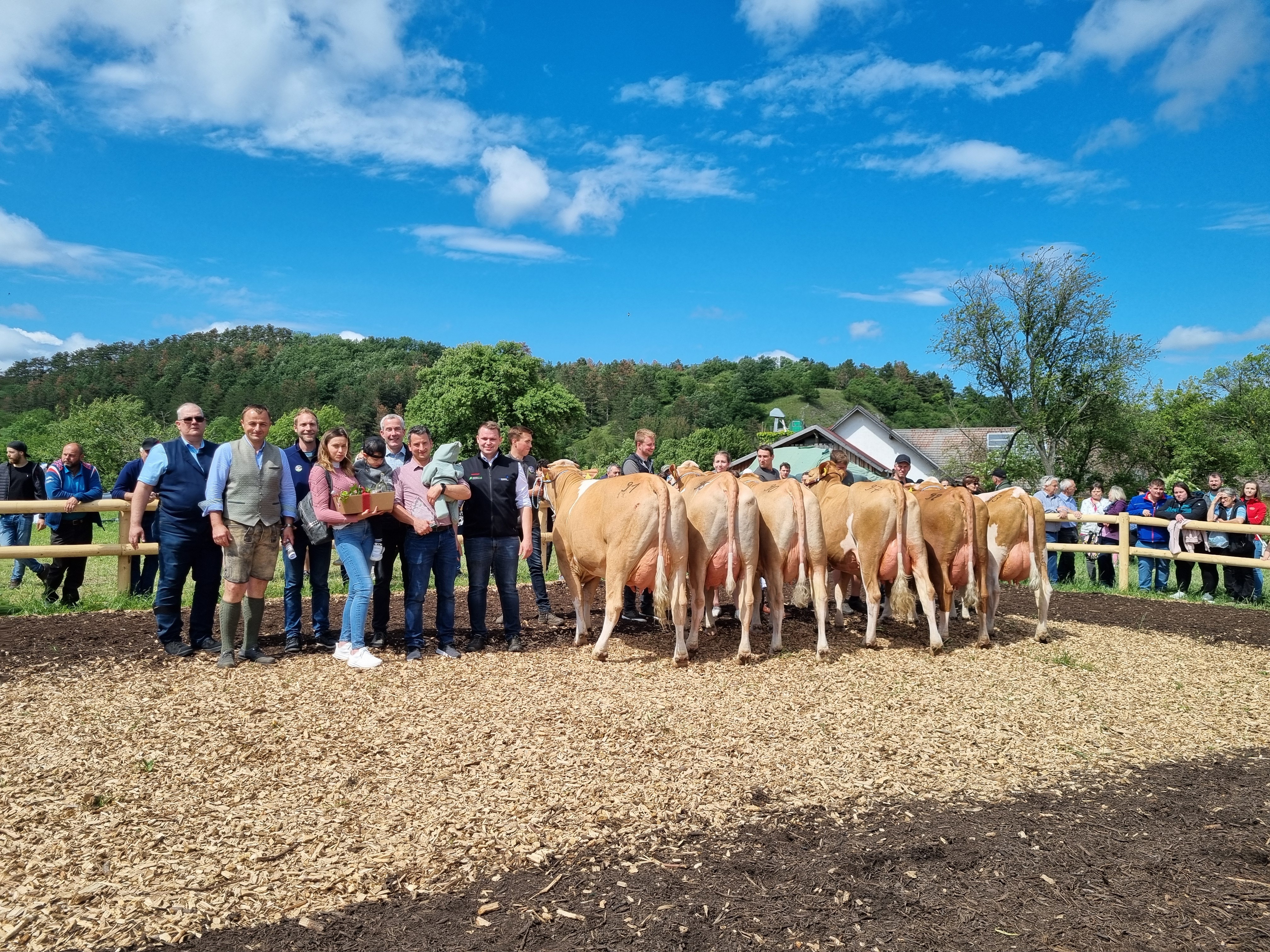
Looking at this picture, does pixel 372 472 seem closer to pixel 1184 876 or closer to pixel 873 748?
pixel 873 748

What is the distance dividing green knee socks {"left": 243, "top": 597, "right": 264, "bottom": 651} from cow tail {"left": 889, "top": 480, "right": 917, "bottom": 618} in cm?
603

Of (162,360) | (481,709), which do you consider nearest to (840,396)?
(162,360)

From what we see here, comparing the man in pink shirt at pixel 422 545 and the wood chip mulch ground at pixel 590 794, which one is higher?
the man in pink shirt at pixel 422 545

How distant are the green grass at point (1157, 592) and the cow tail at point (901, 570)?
6.44 meters

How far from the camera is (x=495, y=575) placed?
25.3ft

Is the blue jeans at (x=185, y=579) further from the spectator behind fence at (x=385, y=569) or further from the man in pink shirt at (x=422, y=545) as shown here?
the man in pink shirt at (x=422, y=545)

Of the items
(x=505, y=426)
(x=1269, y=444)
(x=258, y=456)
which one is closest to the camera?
(x=258, y=456)

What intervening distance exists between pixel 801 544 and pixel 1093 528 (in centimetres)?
916

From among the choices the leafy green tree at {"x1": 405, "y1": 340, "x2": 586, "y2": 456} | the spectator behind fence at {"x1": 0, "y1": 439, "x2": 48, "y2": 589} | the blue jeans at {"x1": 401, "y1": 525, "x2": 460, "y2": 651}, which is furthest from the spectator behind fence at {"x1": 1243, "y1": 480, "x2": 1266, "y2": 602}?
the leafy green tree at {"x1": 405, "y1": 340, "x2": 586, "y2": 456}

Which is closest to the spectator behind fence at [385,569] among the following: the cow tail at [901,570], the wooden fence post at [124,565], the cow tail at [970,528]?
the wooden fence post at [124,565]

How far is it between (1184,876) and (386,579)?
642cm

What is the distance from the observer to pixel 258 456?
6.87 meters

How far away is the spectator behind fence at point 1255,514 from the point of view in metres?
11.8

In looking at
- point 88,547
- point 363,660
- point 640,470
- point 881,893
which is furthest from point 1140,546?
point 88,547
